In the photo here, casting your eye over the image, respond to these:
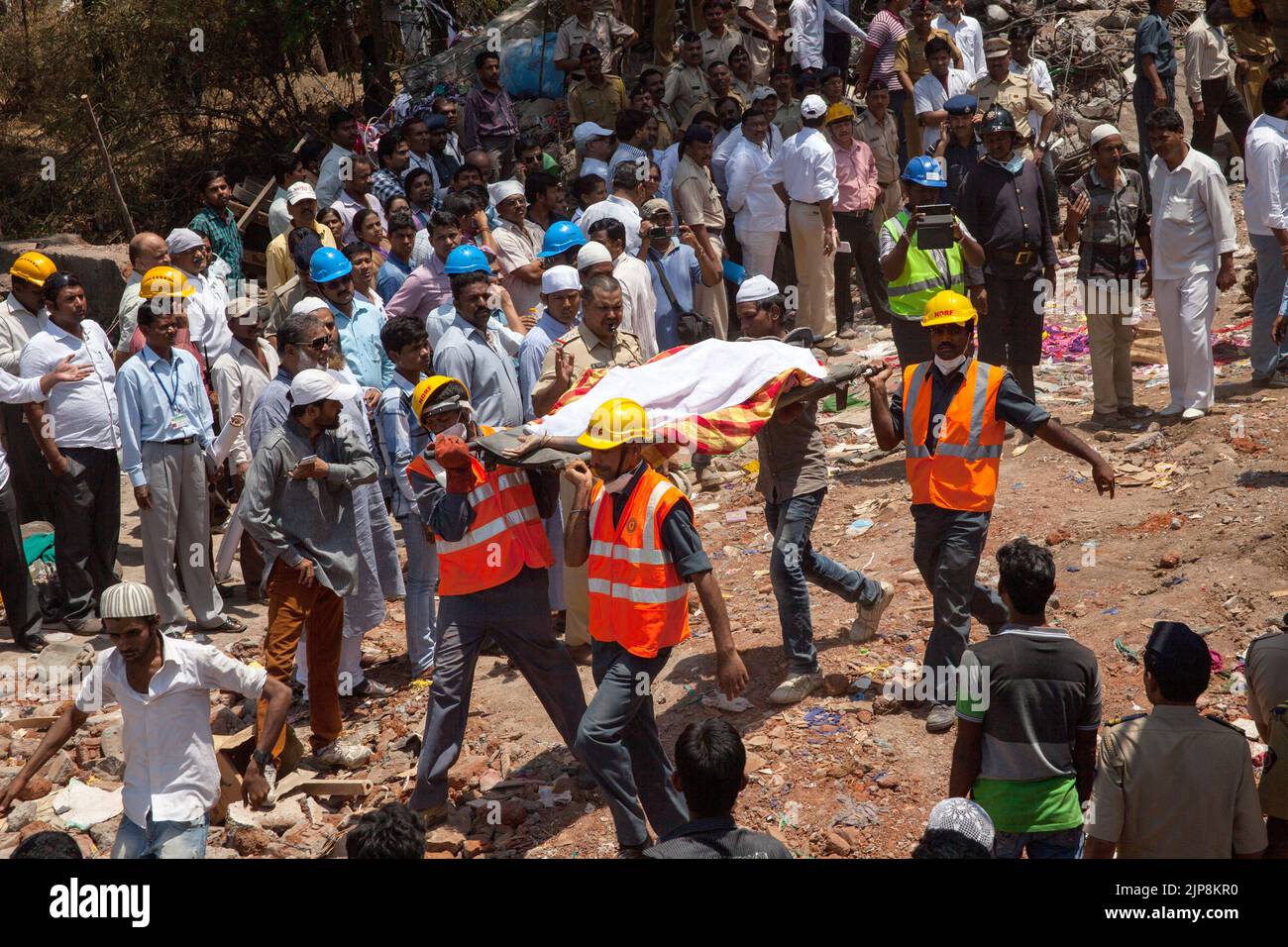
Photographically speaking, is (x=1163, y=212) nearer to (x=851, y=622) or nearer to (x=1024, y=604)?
(x=851, y=622)

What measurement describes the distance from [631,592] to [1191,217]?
598 cm

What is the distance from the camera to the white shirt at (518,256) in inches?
372

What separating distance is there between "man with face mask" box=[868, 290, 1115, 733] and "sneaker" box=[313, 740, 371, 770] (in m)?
2.88

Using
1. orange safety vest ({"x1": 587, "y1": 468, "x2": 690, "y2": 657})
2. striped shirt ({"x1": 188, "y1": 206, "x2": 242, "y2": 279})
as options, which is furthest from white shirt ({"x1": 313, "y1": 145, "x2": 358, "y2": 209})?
orange safety vest ({"x1": 587, "y1": 468, "x2": 690, "y2": 657})

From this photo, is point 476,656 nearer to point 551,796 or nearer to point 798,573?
point 551,796

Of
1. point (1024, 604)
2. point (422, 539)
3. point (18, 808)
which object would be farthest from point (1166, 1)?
point (18, 808)

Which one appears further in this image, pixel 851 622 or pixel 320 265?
pixel 320 265

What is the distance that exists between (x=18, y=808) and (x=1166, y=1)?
11820 millimetres

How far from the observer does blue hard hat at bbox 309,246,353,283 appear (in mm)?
8133

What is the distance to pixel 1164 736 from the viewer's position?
3988 mm

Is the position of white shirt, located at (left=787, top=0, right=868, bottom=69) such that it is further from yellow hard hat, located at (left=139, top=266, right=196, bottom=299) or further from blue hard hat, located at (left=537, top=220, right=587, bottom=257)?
yellow hard hat, located at (left=139, top=266, right=196, bottom=299)

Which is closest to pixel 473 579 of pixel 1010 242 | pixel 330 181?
pixel 1010 242

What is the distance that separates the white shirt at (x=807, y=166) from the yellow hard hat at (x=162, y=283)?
5.63 meters
